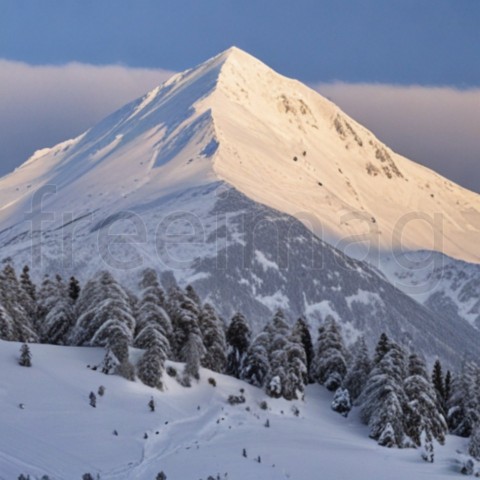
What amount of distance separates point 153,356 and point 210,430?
384 inches

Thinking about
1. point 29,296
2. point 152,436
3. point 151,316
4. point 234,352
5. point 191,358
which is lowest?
point 152,436

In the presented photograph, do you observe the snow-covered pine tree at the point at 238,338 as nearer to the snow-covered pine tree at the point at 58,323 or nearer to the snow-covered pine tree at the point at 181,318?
the snow-covered pine tree at the point at 181,318

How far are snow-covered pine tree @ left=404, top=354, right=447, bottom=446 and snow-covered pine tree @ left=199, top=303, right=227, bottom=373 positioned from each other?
44.6 ft

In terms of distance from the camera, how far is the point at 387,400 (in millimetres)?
63094

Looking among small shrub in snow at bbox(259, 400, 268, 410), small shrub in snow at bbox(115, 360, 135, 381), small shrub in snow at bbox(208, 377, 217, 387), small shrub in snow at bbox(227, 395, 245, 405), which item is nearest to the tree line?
small shrub in snow at bbox(115, 360, 135, 381)

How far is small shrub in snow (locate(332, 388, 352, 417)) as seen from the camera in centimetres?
7071

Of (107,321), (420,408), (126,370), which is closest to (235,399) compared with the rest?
(126,370)

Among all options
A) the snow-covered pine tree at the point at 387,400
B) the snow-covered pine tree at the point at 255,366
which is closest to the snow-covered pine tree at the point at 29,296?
the snow-covered pine tree at the point at 255,366

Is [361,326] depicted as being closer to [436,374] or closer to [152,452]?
[436,374]

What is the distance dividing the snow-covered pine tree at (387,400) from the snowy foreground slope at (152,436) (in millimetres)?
1660

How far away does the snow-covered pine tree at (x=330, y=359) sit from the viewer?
3095 inches

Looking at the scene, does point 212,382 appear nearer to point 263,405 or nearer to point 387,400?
point 263,405

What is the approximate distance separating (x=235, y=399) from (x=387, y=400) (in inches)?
351

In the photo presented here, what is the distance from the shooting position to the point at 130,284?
16962 cm
